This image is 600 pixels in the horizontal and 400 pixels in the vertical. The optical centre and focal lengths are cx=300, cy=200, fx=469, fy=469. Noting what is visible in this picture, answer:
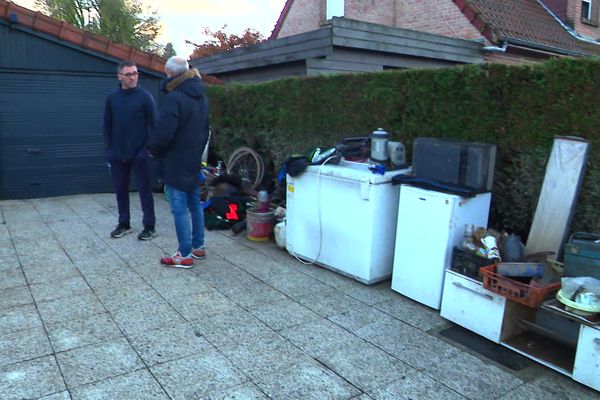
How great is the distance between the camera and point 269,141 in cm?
682

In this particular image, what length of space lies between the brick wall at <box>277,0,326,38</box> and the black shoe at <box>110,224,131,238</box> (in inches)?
421

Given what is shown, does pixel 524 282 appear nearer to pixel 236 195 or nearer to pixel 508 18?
pixel 236 195

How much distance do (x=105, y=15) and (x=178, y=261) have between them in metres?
24.1

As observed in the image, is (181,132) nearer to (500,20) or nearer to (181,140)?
(181,140)

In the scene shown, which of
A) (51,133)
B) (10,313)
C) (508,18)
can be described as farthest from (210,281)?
(508,18)

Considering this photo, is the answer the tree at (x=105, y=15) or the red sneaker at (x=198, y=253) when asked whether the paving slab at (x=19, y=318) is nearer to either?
the red sneaker at (x=198, y=253)

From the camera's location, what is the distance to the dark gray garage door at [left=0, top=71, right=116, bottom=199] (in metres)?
7.14

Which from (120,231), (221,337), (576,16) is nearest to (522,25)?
(576,16)

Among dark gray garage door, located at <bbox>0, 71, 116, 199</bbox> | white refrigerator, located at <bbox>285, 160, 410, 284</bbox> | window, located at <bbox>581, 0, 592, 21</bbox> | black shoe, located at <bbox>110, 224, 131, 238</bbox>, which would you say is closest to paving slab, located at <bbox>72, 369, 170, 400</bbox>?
white refrigerator, located at <bbox>285, 160, 410, 284</bbox>

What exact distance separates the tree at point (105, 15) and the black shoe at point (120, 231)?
2082cm

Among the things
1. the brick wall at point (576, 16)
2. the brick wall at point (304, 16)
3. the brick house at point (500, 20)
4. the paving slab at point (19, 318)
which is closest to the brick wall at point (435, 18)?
the brick house at point (500, 20)

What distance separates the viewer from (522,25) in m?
11.0

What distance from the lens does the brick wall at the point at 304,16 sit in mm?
14617

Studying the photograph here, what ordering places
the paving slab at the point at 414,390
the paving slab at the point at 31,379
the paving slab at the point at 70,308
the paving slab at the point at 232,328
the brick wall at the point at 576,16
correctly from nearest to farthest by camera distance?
1. the paving slab at the point at 31,379
2. the paving slab at the point at 414,390
3. the paving slab at the point at 232,328
4. the paving slab at the point at 70,308
5. the brick wall at the point at 576,16
